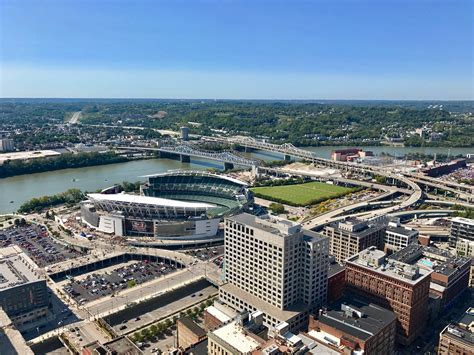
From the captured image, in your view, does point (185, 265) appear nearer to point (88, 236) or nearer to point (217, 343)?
point (88, 236)

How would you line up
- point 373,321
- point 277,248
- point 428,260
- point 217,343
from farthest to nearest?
point 428,260, point 277,248, point 373,321, point 217,343

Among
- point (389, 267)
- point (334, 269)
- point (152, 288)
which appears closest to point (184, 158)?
point (152, 288)

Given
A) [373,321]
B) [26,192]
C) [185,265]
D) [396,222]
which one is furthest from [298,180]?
[373,321]

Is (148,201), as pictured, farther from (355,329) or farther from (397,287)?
(355,329)

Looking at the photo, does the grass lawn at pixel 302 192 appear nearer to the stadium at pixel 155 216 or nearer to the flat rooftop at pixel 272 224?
the stadium at pixel 155 216

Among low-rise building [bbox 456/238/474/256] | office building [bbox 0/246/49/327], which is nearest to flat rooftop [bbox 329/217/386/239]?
low-rise building [bbox 456/238/474/256]

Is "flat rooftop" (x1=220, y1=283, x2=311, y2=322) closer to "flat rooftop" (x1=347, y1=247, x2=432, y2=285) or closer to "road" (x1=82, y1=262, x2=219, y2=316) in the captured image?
"flat rooftop" (x1=347, y1=247, x2=432, y2=285)

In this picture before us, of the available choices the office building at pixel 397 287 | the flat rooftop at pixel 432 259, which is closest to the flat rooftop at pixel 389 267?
the office building at pixel 397 287
